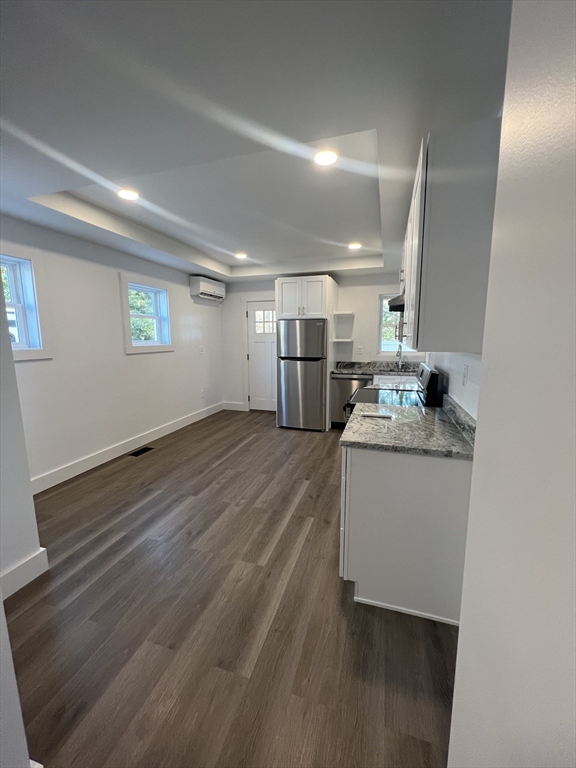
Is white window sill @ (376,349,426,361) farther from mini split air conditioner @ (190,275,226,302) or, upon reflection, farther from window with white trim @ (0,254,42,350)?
window with white trim @ (0,254,42,350)

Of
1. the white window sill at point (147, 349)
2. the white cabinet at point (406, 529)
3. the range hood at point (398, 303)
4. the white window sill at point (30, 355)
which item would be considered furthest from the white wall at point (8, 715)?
the white window sill at point (147, 349)

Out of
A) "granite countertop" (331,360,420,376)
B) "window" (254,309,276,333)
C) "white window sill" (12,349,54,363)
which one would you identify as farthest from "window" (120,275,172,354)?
"granite countertop" (331,360,420,376)

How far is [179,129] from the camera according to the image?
1518mm

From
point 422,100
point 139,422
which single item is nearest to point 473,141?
point 422,100

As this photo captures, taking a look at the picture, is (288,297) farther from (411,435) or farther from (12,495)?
(12,495)

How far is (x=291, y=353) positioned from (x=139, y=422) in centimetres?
233

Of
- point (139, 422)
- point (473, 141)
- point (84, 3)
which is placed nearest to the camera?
point (84, 3)

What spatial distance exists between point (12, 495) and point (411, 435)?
220 cm

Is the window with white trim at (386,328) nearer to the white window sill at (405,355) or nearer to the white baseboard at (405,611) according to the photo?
the white window sill at (405,355)

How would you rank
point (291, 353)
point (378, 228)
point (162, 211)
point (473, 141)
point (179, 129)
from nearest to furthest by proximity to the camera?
point (473, 141), point (179, 129), point (162, 211), point (378, 228), point (291, 353)

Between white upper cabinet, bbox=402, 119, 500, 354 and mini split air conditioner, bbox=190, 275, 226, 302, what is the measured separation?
4.01m

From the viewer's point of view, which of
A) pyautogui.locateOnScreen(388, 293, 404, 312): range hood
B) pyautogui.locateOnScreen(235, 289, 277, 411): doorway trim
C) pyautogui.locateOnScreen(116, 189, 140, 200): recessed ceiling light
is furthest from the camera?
pyautogui.locateOnScreen(235, 289, 277, 411): doorway trim

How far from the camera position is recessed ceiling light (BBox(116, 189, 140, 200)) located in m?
2.46

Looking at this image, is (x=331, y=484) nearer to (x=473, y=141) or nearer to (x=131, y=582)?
(x=131, y=582)
